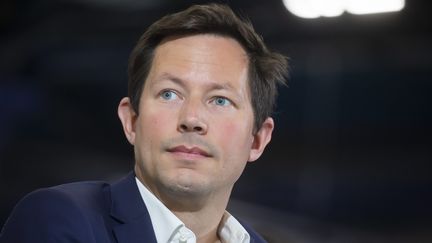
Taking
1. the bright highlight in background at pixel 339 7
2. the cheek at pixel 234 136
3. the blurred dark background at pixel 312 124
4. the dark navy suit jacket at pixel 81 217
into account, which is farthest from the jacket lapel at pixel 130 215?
the bright highlight in background at pixel 339 7

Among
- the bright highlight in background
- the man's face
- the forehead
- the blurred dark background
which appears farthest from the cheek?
the bright highlight in background

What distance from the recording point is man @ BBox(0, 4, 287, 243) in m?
1.28

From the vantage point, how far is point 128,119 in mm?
1533

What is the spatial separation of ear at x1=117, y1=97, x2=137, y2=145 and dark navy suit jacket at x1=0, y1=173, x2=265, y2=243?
12 centimetres

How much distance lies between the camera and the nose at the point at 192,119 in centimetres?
132

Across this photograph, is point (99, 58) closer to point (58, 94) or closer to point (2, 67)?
point (58, 94)

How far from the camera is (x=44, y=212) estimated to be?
123cm

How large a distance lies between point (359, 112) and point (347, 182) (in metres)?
0.28

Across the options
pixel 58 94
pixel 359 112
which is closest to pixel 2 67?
pixel 58 94

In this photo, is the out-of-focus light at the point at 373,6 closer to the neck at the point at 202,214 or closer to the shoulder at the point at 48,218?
the neck at the point at 202,214

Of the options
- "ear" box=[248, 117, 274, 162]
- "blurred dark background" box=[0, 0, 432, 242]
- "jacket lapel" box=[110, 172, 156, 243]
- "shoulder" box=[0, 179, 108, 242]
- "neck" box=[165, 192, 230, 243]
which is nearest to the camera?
"shoulder" box=[0, 179, 108, 242]

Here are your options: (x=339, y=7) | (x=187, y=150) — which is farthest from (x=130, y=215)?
(x=339, y=7)

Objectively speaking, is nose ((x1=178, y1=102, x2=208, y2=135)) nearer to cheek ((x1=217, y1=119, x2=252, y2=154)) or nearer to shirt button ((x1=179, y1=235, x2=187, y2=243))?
cheek ((x1=217, y1=119, x2=252, y2=154))

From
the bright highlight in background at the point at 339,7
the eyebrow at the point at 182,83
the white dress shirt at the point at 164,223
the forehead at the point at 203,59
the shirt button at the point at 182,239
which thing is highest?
the bright highlight in background at the point at 339,7
